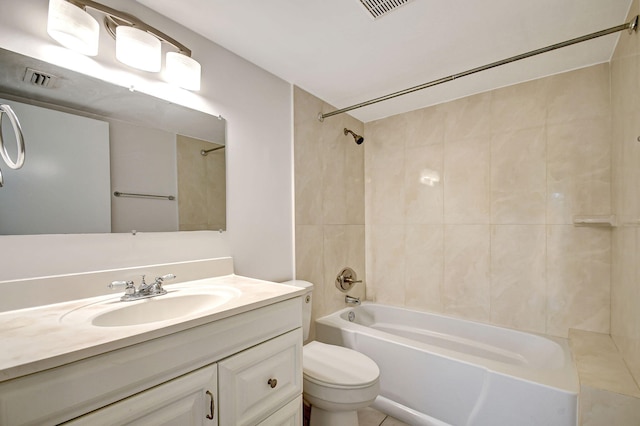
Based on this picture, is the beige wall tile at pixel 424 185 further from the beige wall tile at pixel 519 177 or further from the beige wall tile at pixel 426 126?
the beige wall tile at pixel 519 177

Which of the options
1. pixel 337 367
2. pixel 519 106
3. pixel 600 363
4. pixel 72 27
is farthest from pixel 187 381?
pixel 519 106

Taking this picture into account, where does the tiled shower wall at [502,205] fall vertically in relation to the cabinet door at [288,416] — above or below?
above

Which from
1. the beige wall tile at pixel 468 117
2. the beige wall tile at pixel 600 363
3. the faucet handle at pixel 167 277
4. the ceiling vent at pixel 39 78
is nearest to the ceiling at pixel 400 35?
the beige wall tile at pixel 468 117

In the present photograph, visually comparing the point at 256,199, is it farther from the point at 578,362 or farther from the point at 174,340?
the point at 578,362

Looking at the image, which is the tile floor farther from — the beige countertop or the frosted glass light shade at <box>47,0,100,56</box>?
the frosted glass light shade at <box>47,0,100,56</box>

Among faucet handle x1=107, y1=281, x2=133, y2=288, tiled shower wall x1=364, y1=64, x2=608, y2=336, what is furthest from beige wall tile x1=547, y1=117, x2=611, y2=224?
faucet handle x1=107, y1=281, x2=133, y2=288

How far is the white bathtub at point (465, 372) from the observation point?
4.35 ft

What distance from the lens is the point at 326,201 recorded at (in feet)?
7.57

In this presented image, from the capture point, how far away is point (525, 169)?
200 cm

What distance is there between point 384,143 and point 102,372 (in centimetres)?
253

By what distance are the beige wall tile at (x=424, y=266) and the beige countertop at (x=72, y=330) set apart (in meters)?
1.63

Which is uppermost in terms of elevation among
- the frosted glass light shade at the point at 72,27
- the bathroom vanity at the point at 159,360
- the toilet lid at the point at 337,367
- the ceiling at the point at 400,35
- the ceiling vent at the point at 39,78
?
the ceiling at the point at 400,35

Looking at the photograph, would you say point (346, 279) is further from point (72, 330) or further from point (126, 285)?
point (72, 330)

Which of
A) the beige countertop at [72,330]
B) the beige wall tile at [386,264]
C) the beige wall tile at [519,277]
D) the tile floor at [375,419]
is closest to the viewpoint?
the beige countertop at [72,330]
